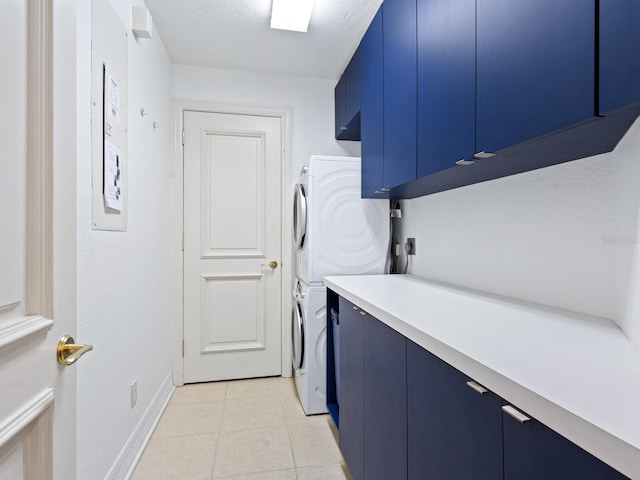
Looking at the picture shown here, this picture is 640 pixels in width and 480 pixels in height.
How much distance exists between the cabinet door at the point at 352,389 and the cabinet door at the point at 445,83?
2.42 feet

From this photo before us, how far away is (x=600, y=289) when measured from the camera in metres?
0.95

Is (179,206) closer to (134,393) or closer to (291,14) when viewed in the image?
(134,393)

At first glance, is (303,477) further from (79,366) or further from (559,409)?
(559,409)

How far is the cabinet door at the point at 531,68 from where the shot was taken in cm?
72

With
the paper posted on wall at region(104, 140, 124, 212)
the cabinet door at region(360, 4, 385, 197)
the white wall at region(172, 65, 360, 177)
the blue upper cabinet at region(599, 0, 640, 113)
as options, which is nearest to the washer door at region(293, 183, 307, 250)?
the cabinet door at region(360, 4, 385, 197)

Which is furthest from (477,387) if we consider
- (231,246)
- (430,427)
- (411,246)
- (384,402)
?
(231,246)

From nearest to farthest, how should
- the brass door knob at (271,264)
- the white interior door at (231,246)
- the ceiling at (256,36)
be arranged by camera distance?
the ceiling at (256,36) → the white interior door at (231,246) → the brass door knob at (271,264)

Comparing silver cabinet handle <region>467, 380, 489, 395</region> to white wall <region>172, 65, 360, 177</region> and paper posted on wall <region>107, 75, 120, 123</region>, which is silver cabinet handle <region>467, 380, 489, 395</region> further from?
white wall <region>172, 65, 360, 177</region>

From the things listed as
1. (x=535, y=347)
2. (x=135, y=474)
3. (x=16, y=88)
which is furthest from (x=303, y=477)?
→ (x=16, y=88)

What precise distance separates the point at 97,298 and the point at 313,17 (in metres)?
1.99

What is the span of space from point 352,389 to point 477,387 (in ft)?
3.10

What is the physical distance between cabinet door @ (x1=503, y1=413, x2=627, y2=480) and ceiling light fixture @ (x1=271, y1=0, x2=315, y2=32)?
7.10 ft

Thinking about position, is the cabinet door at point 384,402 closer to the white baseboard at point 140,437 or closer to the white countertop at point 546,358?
the white countertop at point 546,358

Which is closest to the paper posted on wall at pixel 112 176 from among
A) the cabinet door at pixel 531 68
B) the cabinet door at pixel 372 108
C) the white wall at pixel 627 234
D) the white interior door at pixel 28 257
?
the white interior door at pixel 28 257
